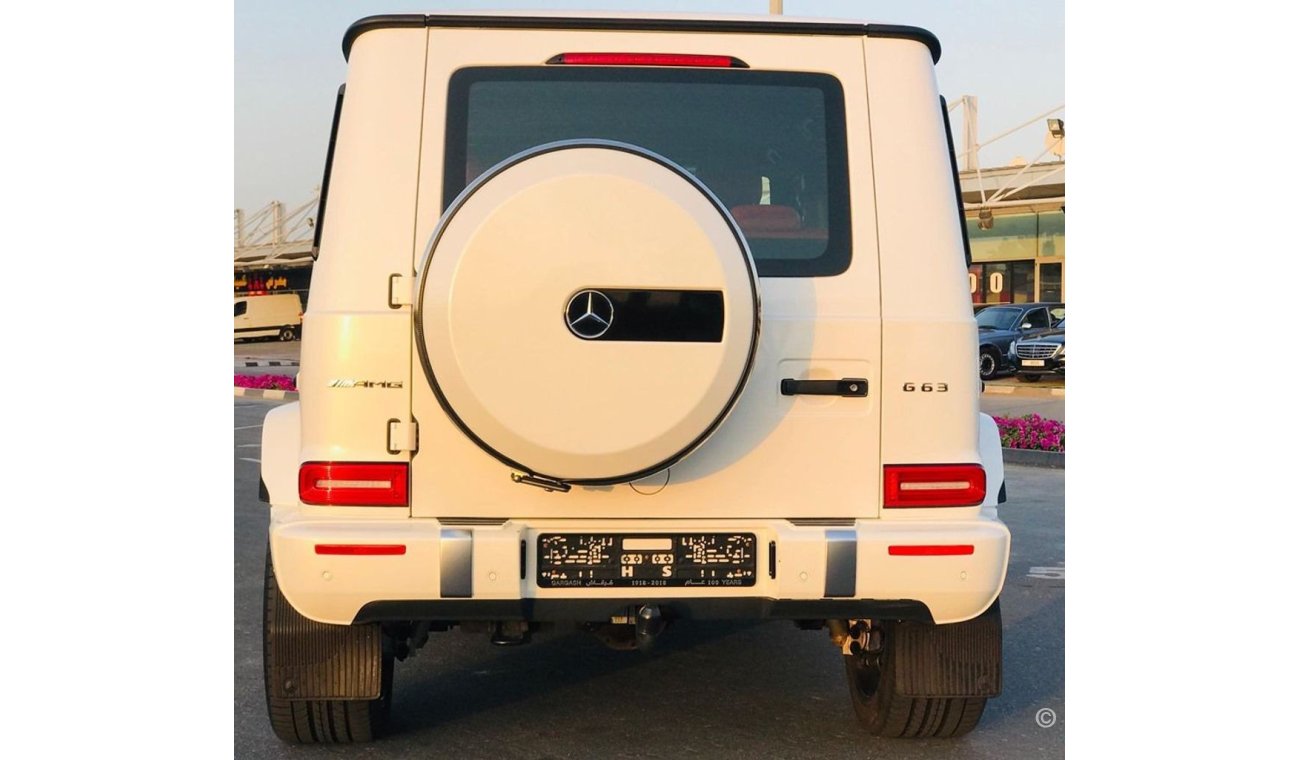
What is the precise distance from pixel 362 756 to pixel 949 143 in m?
2.65

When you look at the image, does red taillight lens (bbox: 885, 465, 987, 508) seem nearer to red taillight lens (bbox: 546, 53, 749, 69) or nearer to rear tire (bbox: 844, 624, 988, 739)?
rear tire (bbox: 844, 624, 988, 739)

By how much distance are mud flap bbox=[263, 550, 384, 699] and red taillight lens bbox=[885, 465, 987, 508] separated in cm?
159

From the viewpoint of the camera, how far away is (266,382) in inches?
960

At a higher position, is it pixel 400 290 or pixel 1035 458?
pixel 400 290

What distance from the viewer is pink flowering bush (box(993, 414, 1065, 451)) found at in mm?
13070

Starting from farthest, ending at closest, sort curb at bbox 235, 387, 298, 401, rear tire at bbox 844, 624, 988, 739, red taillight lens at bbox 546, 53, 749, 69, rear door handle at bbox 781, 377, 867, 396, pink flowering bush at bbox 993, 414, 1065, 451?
curb at bbox 235, 387, 298, 401 < pink flowering bush at bbox 993, 414, 1065, 451 < rear tire at bbox 844, 624, 988, 739 < red taillight lens at bbox 546, 53, 749, 69 < rear door handle at bbox 781, 377, 867, 396

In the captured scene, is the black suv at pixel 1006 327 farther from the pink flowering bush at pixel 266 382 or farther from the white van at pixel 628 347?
the white van at pixel 628 347

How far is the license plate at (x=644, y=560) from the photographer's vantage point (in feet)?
12.1

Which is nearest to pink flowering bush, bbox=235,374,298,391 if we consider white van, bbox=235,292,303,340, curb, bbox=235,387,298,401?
curb, bbox=235,387,298,401

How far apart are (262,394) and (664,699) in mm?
18720

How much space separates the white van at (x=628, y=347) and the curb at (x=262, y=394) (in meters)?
18.0

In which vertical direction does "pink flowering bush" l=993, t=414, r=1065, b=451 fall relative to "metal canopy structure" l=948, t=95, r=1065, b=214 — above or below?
below

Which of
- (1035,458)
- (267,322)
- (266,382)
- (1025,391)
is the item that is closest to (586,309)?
(1035,458)

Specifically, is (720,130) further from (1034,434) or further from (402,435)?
(1034,434)
